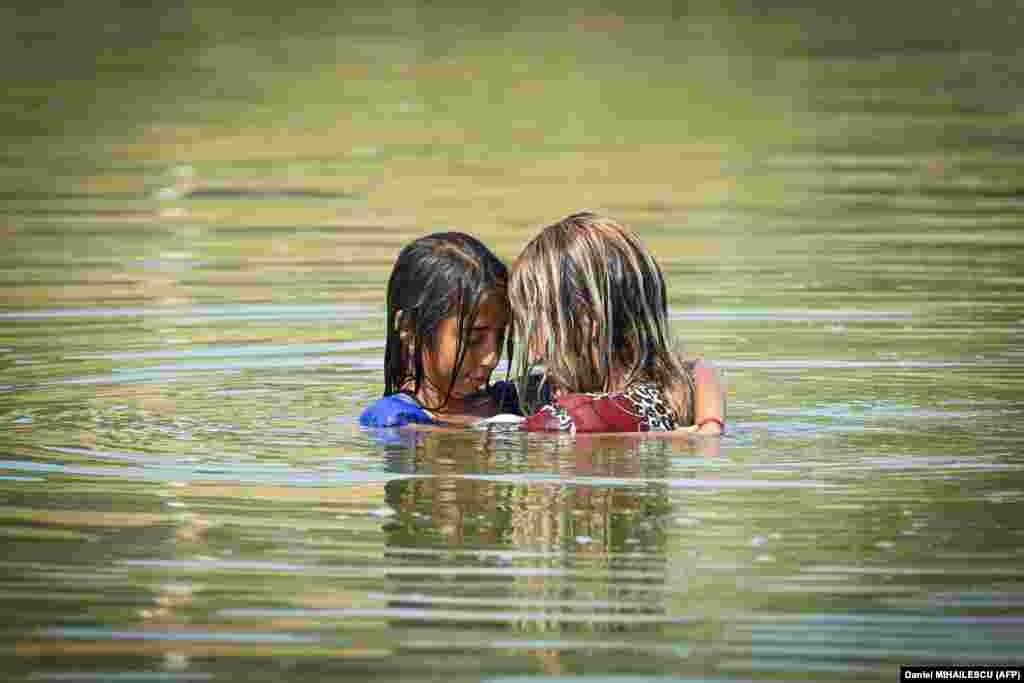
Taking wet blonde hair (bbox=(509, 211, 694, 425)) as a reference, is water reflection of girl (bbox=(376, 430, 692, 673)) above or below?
below

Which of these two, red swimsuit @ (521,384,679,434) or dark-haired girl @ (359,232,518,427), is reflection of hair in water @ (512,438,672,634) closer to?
red swimsuit @ (521,384,679,434)

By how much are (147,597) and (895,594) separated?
7.40ft

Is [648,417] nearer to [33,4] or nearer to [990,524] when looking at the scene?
[990,524]

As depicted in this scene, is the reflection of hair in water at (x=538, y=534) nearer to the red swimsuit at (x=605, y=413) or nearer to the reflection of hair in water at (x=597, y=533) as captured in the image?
the reflection of hair in water at (x=597, y=533)

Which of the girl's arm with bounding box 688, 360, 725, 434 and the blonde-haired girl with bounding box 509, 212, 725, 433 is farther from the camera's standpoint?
the girl's arm with bounding box 688, 360, 725, 434

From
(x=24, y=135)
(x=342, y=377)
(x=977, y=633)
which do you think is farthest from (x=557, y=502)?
(x=24, y=135)

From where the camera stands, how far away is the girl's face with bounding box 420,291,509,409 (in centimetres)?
1057

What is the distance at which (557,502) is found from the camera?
29.9 feet

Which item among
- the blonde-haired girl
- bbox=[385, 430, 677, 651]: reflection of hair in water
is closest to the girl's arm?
the blonde-haired girl

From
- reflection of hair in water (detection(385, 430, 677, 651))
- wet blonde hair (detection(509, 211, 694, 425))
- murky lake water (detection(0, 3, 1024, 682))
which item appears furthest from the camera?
wet blonde hair (detection(509, 211, 694, 425))

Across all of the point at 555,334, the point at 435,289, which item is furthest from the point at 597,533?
the point at 435,289

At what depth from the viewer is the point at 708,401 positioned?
10469mm

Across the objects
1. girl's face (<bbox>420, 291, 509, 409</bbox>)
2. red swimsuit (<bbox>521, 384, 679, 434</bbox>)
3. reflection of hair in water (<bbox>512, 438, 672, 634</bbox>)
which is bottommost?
reflection of hair in water (<bbox>512, 438, 672, 634</bbox>)

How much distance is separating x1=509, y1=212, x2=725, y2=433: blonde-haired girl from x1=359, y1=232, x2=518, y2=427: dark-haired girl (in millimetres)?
224
